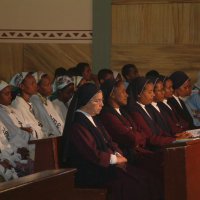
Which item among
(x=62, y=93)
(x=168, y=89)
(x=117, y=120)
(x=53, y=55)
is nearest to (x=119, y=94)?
(x=117, y=120)

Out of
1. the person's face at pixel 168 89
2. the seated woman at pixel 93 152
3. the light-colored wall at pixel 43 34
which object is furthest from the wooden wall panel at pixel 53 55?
the seated woman at pixel 93 152

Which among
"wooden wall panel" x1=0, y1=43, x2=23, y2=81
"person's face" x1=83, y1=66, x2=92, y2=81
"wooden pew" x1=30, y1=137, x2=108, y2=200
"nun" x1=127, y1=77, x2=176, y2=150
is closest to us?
"wooden pew" x1=30, y1=137, x2=108, y2=200

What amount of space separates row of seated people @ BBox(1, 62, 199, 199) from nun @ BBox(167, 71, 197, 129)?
97 cm

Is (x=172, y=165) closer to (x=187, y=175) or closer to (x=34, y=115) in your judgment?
(x=187, y=175)

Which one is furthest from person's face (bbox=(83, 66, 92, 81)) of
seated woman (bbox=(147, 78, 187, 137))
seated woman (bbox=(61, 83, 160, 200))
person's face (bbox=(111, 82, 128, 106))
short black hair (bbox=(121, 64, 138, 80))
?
seated woman (bbox=(61, 83, 160, 200))

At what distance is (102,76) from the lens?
1144 cm

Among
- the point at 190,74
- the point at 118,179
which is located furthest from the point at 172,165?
the point at 190,74

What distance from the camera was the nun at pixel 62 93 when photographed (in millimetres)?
9889

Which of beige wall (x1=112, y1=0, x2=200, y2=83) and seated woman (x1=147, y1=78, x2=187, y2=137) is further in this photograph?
beige wall (x1=112, y1=0, x2=200, y2=83)

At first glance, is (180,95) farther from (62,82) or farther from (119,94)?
(119,94)

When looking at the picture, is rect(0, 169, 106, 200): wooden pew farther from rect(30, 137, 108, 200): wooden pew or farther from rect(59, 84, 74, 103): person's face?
rect(59, 84, 74, 103): person's face

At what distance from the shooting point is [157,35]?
1386 centimetres

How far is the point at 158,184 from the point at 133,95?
1.59 meters

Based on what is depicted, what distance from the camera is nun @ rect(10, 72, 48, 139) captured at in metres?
8.86
